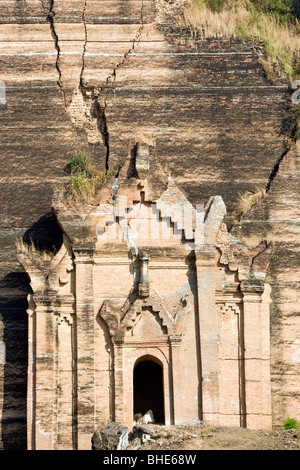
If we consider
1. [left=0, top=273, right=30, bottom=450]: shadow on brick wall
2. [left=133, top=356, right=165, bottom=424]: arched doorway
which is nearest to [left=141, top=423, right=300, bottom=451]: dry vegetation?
[left=133, top=356, right=165, bottom=424]: arched doorway

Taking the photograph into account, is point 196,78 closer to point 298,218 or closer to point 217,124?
point 217,124

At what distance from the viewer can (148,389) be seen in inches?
1025

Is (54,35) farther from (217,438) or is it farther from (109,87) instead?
(217,438)

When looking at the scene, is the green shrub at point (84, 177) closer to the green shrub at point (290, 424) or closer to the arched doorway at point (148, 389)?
the arched doorway at point (148, 389)

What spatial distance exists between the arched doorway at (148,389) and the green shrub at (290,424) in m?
2.96

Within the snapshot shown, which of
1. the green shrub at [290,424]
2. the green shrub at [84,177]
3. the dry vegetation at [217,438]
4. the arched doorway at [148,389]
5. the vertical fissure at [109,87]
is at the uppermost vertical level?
the vertical fissure at [109,87]

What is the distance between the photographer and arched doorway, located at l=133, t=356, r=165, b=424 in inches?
1011

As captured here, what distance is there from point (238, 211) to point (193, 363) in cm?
491

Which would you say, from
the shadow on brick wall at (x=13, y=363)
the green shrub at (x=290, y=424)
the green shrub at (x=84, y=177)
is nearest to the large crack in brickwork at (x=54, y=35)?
the green shrub at (x=84, y=177)

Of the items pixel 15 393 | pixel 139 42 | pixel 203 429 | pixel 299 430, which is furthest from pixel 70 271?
pixel 139 42

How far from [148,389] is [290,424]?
3.75 m

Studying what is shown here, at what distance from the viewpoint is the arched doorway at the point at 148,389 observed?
1011 inches

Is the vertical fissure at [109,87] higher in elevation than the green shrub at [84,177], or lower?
higher

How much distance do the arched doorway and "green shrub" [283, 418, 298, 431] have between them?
2964mm
